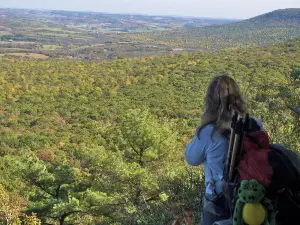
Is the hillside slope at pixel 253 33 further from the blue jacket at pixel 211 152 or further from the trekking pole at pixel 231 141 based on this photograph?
the trekking pole at pixel 231 141

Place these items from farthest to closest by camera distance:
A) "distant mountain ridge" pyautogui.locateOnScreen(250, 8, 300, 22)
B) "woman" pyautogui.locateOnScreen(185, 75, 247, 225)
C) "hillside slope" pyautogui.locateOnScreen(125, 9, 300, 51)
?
"distant mountain ridge" pyautogui.locateOnScreen(250, 8, 300, 22) → "hillside slope" pyautogui.locateOnScreen(125, 9, 300, 51) → "woman" pyautogui.locateOnScreen(185, 75, 247, 225)

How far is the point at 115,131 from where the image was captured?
370 inches

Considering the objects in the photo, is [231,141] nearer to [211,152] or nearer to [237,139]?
[237,139]

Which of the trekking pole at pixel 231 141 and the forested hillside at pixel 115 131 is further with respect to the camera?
the forested hillside at pixel 115 131

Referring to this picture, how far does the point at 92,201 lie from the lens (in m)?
7.89

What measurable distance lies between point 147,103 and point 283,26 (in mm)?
81163

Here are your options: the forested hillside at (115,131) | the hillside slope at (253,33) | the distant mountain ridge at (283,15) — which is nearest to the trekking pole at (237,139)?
the forested hillside at (115,131)

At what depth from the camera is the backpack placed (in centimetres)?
179

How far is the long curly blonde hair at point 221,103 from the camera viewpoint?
7.11 ft

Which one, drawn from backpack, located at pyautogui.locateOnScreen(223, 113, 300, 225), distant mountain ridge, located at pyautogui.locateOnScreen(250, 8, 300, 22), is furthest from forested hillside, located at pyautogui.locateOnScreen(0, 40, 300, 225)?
distant mountain ridge, located at pyautogui.locateOnScreen(250, 8, 300, 22)

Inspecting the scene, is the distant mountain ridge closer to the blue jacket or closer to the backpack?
the blue jacket

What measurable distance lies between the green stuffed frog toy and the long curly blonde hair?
18.4 inches

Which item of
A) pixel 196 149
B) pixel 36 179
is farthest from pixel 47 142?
pixel 196 149

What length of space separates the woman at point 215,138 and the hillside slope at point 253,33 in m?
86.9
